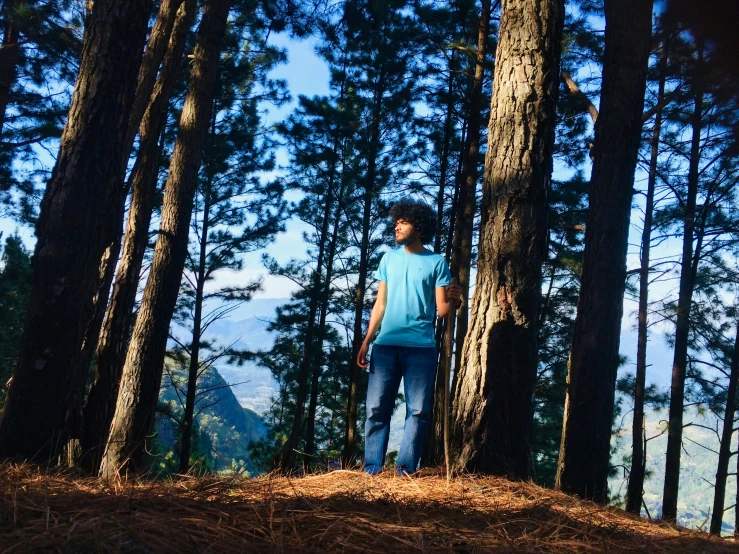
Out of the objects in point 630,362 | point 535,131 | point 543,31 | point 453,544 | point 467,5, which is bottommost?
point 453,544

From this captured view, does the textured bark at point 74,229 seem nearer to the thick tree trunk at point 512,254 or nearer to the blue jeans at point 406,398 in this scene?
the blue jeans at point 406,398

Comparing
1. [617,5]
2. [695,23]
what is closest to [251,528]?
[695,23]

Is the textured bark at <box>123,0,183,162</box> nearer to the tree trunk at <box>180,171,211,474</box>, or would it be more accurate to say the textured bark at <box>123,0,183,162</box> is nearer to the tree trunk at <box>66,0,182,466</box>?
the tree trunk at <box>66,0,182,466</box>

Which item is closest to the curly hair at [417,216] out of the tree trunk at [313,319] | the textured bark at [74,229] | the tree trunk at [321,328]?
the textured bark at [74,229]

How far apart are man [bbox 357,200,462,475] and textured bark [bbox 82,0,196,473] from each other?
3931 mm

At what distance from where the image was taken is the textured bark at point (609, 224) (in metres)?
6.54

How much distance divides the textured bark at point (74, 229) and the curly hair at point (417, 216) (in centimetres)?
190

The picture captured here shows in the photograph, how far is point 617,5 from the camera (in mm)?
7004

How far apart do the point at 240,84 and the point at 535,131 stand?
50.2 feet

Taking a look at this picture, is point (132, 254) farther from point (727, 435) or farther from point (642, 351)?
point (727, 435)

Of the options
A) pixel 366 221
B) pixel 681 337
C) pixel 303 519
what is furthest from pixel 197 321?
pixel 303 519

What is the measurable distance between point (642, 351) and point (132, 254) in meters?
10.5

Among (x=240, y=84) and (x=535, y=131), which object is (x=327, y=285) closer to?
(x=240, y=84)

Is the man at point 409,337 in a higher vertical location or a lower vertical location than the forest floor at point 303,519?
higher
